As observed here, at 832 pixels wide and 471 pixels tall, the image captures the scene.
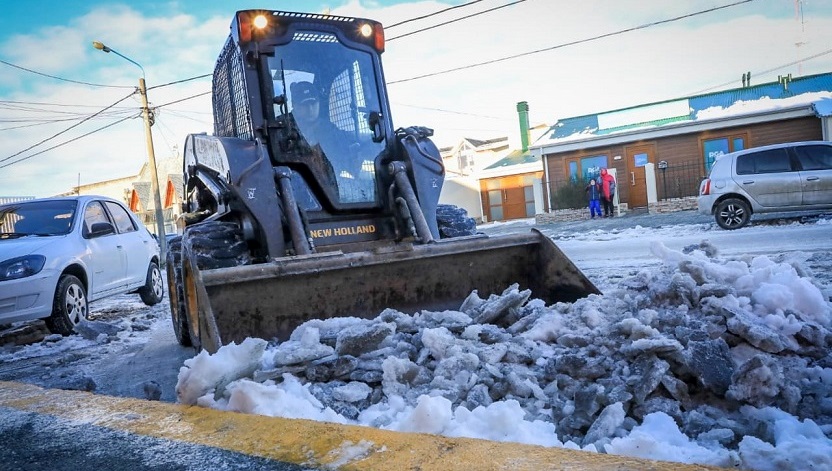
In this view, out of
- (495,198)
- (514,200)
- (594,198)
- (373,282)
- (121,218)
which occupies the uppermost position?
(121,218)

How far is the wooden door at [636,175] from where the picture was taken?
24625 millimetres

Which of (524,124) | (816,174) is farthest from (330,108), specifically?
(524,124)

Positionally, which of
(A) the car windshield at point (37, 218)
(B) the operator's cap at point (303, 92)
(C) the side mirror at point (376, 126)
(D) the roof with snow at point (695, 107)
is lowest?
(A) the car windshield at point (37, 218)

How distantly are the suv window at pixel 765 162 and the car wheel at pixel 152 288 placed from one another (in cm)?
1164

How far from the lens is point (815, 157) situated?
1276cm

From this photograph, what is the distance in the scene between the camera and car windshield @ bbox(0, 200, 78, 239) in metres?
7.71

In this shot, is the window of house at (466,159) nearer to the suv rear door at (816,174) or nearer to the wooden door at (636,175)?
the wooden door at (636,175)

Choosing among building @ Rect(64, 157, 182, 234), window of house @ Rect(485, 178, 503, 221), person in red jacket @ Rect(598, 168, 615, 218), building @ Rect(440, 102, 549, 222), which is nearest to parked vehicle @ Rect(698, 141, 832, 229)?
person in red jacket @ Rect(598, 168, 615, 218)

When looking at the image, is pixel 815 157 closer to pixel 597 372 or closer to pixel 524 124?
pixel 597 372

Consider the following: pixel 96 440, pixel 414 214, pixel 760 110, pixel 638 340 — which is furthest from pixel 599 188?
pixel 96 440

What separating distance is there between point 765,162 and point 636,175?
11874mm

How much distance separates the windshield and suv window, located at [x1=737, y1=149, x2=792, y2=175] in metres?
10.1

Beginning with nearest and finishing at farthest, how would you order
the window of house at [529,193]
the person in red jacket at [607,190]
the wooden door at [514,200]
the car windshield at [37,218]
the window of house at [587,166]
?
1. the car windshield at [37,218]
2. the person in red jacket at [607,190]
3. the window of house at [587,166]
4. the window of house at [529,193]
5. the wooden door at [514,200]

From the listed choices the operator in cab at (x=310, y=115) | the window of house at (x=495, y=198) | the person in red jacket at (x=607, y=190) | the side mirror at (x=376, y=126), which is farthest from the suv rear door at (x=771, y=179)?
the window of house at (x=495, y=198)
